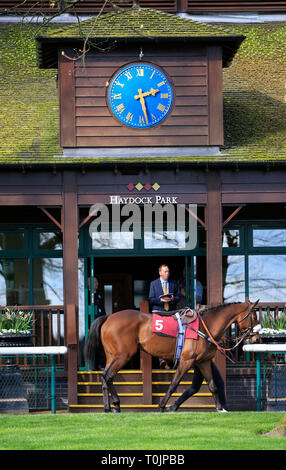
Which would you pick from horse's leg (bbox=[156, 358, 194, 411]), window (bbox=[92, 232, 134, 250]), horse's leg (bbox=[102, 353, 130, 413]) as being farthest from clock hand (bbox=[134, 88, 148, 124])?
horse's leg (bbox=[156, 358, 194, 411])

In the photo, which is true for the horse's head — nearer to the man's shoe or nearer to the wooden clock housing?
the man's shoe

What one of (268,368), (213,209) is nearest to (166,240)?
(213,209)

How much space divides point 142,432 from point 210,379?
12.1 feet

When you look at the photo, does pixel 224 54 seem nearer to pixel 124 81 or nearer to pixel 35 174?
pixel 124 81

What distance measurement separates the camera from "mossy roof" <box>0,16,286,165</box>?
19.5 m

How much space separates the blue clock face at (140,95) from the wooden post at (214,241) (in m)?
1.53

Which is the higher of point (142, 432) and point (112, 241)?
point (112, 241)

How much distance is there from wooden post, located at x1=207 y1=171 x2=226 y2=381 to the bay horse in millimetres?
1783

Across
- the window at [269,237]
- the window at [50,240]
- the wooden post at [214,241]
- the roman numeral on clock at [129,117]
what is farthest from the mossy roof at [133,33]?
the window at [269,237]

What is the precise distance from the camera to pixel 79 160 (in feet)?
63.2

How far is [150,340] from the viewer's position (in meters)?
17.2

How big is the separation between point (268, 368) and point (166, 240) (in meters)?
4.44

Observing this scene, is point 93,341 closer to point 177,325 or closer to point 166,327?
point 166,327

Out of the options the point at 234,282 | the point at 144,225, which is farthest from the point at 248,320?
the point at 144,225
